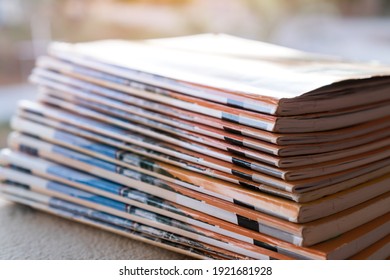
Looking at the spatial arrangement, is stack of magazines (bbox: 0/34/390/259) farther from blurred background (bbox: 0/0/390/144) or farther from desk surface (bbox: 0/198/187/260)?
blurred background (bbox: 0/0/390/144)

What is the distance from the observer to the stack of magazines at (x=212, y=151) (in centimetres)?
45

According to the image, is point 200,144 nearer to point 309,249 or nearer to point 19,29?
point 309,249

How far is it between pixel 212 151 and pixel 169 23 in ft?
2.57

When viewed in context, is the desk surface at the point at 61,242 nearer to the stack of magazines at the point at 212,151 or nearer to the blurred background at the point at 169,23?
the stack of magazines at the point at 212,151

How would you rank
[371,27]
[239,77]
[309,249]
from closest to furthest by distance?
[309,249], [239,77], [371,27]

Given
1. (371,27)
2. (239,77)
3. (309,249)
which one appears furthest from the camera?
(371,27)

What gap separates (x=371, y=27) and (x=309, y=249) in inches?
33.0

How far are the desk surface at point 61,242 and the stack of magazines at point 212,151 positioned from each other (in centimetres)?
1

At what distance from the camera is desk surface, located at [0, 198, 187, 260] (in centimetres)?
54

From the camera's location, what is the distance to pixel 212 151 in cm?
49

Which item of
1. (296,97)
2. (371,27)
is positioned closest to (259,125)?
(296,97)

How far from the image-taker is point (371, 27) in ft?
3.70

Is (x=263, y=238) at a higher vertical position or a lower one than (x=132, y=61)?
lower

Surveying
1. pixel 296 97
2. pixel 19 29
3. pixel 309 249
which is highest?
pixel 19 29
